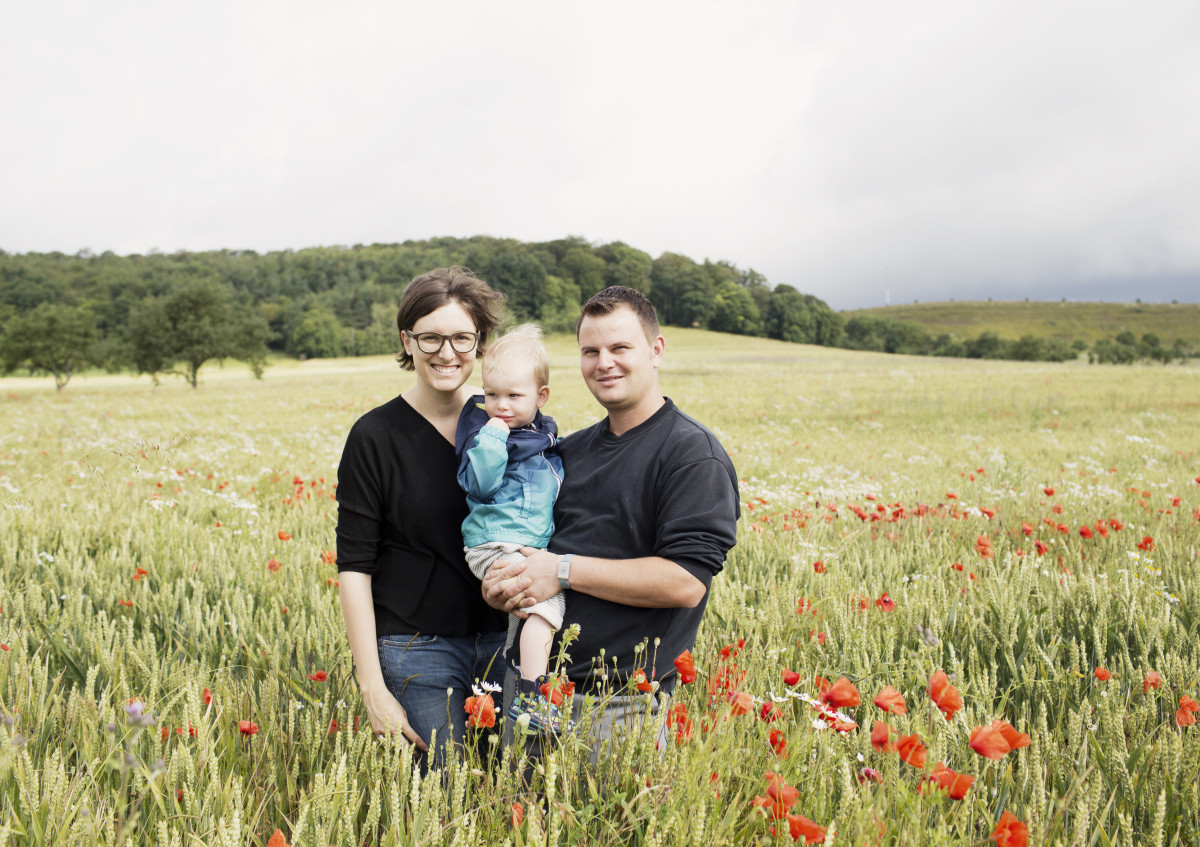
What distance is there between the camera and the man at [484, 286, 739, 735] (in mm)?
2240

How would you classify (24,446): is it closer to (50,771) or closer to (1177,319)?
(50,771)

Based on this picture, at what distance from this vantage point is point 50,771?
1828 millimetres

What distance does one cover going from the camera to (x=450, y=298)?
8.87ft

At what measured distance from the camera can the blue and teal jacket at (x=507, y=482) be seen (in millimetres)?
2436

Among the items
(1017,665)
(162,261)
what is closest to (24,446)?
(1017,665)

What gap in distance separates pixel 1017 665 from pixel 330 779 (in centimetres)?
277

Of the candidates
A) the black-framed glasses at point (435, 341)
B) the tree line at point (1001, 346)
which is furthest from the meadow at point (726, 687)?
the tree line at point (1001, 346)

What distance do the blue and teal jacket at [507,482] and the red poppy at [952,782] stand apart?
1.43 m

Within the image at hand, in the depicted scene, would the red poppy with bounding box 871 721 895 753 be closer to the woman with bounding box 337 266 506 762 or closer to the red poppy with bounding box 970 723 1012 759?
the red poppy with bounding box 970 723 1012 759

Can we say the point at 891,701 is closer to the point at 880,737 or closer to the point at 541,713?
the point at 880,737

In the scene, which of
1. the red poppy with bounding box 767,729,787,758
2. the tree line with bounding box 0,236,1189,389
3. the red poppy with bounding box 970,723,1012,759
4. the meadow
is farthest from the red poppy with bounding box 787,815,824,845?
the tree line with bounding box 0,236,1189,389

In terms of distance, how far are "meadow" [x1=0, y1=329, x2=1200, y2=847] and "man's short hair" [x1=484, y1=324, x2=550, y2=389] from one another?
1.25 m

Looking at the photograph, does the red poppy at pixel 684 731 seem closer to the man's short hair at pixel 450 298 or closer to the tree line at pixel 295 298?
the man's short hair at pixel 450 298

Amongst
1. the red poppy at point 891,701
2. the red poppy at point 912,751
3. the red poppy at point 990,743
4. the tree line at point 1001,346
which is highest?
the tree line at point 1001,346
